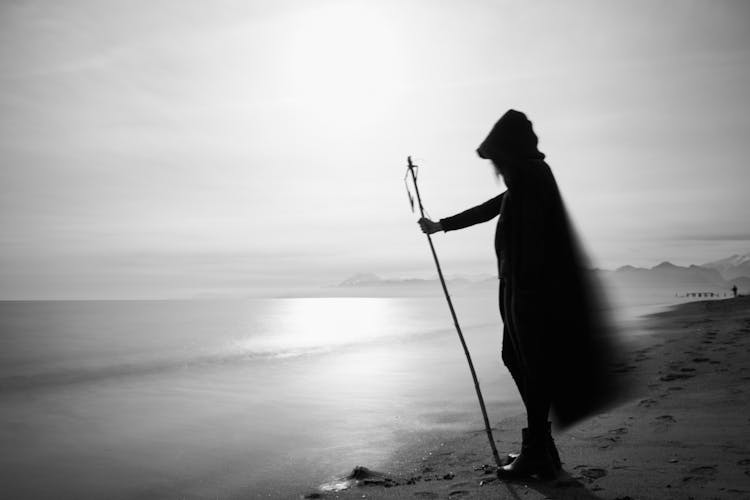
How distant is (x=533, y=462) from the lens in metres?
3.51

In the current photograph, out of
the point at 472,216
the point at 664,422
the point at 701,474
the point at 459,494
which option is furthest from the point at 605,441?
the point at 472,216

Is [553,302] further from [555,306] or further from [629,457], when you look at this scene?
[629,457]

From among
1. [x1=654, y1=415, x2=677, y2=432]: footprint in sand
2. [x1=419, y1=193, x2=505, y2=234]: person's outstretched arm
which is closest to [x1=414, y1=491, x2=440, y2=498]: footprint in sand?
[x1=419, y1=193, x2=505, y2=234]: person's outstretched arm

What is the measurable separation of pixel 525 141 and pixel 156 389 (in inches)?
593

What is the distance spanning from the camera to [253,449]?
6867mm

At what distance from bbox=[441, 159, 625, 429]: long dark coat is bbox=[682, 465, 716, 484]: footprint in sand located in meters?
0.63

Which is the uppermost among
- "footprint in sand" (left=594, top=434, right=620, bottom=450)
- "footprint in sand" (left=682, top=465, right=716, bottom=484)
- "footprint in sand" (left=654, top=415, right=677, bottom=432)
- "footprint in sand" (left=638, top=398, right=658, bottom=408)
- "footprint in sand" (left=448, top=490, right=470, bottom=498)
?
"footprint in sand" (left=448, top=490, right=470, bottom=498)

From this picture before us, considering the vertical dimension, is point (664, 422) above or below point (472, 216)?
below

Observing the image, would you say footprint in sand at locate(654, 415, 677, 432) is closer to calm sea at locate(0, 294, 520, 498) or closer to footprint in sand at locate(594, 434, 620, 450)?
footprint in sand at locate(594, 434, 620, 450)

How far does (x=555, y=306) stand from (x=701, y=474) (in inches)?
57.4

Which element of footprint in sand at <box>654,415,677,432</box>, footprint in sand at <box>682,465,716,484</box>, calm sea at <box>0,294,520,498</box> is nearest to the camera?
footprint in sand at <box>682,465,716,484</box>

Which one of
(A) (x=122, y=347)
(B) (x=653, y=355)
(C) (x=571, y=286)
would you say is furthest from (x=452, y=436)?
(A) (x=122, y=347)

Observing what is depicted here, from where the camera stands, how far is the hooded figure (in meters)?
3.52

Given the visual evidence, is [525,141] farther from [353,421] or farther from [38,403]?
[38,403]
